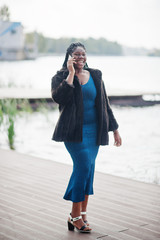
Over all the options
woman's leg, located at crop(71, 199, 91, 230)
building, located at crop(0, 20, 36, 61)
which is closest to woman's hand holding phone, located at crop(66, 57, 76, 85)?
woman's leg, located at crop(71, 199, 91, 230)

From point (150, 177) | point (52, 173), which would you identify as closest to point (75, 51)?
point (52, 173)

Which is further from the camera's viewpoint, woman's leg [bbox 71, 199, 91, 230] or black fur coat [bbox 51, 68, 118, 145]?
woman's leg [bbox 71, 199, 91, 230]

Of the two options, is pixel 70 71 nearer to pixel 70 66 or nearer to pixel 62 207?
pixel 70 66

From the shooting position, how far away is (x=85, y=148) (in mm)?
2369

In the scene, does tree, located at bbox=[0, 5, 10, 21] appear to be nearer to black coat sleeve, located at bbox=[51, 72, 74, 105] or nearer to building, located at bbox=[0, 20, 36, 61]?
building, located at bbox=[0, 20, 36, 61]

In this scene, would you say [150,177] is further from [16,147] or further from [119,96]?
[119,96]

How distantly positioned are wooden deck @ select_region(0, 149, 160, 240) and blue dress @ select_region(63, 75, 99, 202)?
0.31 m

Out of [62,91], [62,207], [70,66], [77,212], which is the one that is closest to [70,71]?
[70,66]

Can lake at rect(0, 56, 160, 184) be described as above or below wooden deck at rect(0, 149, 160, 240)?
below

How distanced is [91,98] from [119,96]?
1164cm

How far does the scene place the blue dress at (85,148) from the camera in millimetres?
2366

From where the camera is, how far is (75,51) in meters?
2.39

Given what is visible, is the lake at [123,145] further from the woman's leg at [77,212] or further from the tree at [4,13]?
the tree at [4,13]

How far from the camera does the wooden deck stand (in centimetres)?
251
